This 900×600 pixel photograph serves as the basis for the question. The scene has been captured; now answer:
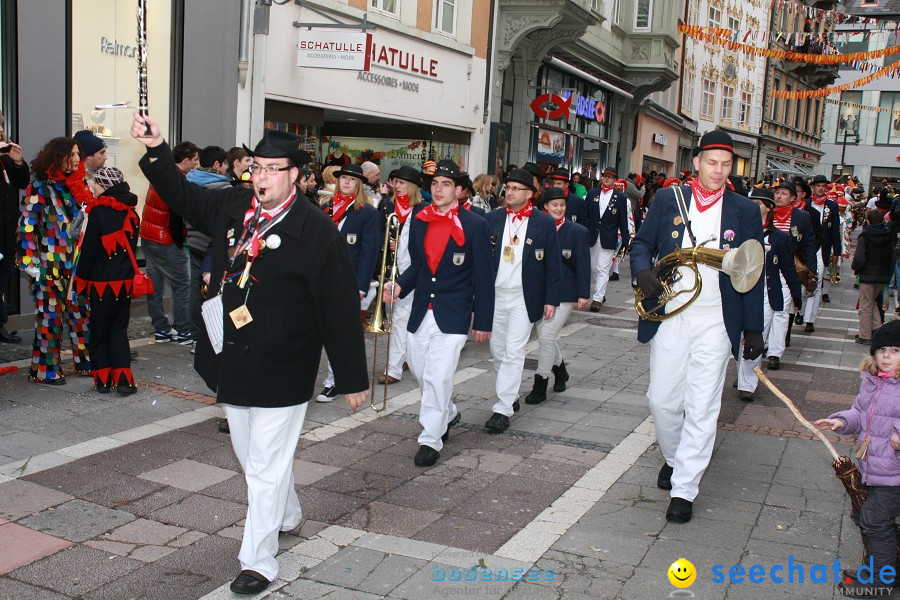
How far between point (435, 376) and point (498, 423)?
104 centimetres

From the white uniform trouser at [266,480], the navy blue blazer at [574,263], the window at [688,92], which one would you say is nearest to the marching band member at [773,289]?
the navy blue blazer at [574,263]

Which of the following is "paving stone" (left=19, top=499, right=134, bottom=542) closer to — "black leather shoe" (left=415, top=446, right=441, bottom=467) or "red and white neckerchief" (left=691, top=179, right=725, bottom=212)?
"black leather shoe" (left=415, top=446, right=441, bottom=467)

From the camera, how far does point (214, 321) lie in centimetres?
439

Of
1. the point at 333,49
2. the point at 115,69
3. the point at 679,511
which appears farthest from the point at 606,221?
the point at 679,511

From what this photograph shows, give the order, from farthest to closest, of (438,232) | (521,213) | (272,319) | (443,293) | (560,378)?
1. (560,378)
2. (521,213)
3. (438,232)
4. (443,293)
5. (272,319)

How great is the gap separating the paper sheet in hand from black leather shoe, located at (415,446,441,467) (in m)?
2.13

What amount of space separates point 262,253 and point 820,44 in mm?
38377

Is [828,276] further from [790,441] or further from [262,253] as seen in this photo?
[262,253]

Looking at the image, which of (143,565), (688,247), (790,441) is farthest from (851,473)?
(143,565)

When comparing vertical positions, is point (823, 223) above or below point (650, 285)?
above

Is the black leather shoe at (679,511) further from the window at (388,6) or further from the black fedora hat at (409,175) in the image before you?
the window at (388,6)

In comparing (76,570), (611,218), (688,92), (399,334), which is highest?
(688,92)

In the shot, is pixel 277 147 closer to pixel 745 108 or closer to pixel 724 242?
pixel 724 242

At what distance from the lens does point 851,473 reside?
15.6 feet
